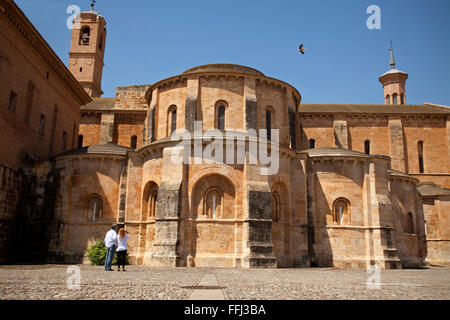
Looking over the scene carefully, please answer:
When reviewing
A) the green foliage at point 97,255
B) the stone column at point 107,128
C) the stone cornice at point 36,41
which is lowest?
the green foliage at point 97,255

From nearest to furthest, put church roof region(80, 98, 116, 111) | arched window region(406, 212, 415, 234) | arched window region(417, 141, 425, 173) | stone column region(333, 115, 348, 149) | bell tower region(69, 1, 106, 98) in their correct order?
arched window region(406, 212, 415, 234) < stone column region(333, 115, 348, 149) < church roof region(80, 98, 116, 111) < arched window region(417, 141, 425, 173) < bell tower region(69, 1, 106, 98)

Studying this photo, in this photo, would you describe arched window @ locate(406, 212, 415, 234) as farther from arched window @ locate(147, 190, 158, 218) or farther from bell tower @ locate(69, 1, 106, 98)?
bell tower @ locate(69, 1, 106, 98)

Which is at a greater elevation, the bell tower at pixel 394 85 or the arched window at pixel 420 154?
the bell tower at pixel 394 85

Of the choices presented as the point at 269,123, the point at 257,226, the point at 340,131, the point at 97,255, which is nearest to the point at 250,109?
the point at 269,123

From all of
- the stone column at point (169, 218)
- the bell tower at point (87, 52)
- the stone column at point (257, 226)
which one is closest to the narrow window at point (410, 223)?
the stone column at point (257, 226)

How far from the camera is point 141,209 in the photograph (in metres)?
23.8

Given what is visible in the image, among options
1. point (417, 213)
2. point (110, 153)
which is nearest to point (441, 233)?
point (417, 213)

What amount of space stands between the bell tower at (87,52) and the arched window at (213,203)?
36.5 meters

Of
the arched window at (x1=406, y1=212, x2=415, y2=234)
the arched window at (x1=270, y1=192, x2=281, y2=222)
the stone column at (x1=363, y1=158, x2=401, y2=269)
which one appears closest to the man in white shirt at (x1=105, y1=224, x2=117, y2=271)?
the arched window at (x1=270, y1=192, x2=281, y2=222)

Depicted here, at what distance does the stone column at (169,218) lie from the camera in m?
19.8

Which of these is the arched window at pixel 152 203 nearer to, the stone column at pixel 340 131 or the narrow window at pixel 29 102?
the narrow window at pixel 29 102

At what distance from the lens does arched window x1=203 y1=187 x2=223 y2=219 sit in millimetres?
21078

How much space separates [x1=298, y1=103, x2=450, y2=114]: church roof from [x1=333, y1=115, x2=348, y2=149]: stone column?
0.73 m
